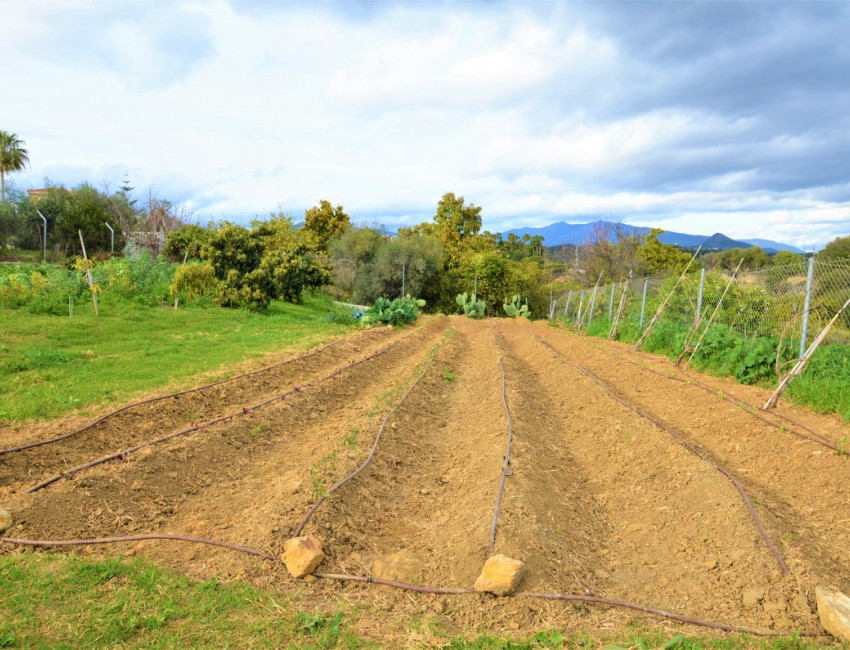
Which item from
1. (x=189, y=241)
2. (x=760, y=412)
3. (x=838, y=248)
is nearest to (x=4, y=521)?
(x=760, y=412)

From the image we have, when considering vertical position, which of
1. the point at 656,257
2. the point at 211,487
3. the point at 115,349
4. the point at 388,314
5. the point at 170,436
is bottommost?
the point at 211,487

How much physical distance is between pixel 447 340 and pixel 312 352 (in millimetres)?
4490

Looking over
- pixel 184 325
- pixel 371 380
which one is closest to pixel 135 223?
pixel 184 325

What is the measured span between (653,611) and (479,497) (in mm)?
1568

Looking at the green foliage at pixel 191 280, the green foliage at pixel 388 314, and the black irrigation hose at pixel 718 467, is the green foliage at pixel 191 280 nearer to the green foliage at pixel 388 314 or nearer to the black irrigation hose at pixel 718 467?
the green foliage at pixel 388 314

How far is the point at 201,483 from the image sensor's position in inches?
191

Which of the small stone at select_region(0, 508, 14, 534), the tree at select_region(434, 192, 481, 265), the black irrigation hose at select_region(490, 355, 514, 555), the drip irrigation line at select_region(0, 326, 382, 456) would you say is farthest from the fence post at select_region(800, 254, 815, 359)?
the tree at select_region(434, 192, 481, 265)

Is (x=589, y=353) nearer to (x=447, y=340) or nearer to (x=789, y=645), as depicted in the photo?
(x=447, y=340)

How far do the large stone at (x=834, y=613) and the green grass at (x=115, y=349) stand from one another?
22.2 feet

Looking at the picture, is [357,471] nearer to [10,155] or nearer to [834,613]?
[834,613]

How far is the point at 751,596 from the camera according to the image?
3170mm

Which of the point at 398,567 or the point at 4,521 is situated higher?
the point at 4,521

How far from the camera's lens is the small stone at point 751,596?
3.13 m

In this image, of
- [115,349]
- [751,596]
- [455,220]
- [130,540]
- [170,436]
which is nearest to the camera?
[751,596]
